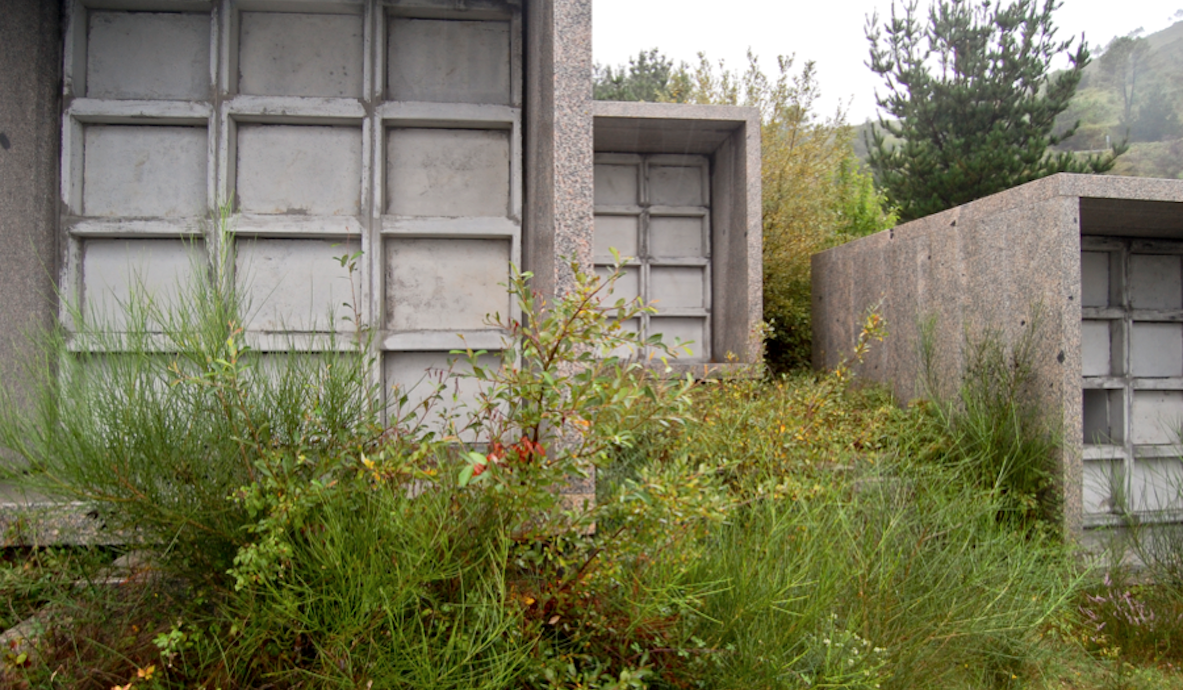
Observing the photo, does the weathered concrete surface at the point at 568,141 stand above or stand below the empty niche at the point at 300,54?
below

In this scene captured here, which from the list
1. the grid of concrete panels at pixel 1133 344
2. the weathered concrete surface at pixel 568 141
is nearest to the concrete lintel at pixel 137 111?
the weathered concrete surface at pixel 568 141

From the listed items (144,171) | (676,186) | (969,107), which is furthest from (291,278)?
(969,107)

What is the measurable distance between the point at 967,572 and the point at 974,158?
10.8 m

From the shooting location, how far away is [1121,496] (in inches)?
145

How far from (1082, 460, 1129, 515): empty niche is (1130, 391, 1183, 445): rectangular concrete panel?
39cm

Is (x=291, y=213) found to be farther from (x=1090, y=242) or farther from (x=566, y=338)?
(x=1090, y=242)

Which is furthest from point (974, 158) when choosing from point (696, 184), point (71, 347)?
point (71, 347)

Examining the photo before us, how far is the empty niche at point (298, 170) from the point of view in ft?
11.5

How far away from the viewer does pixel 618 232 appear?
6566mm

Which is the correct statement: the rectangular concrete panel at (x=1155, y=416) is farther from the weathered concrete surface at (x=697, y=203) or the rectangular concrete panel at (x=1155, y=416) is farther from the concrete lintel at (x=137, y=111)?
the concrete lintel at (x=137, y=111)

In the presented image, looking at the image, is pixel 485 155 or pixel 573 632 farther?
pixel 485 155

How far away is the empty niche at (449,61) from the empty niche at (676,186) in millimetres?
3220

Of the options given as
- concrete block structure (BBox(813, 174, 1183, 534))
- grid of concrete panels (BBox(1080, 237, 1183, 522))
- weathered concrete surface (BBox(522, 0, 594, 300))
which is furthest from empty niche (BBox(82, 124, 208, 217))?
grid of concrete panels (BBox(1080, 237, 1183, 522))

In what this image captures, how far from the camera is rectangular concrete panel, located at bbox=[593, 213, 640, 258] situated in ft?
21.5
